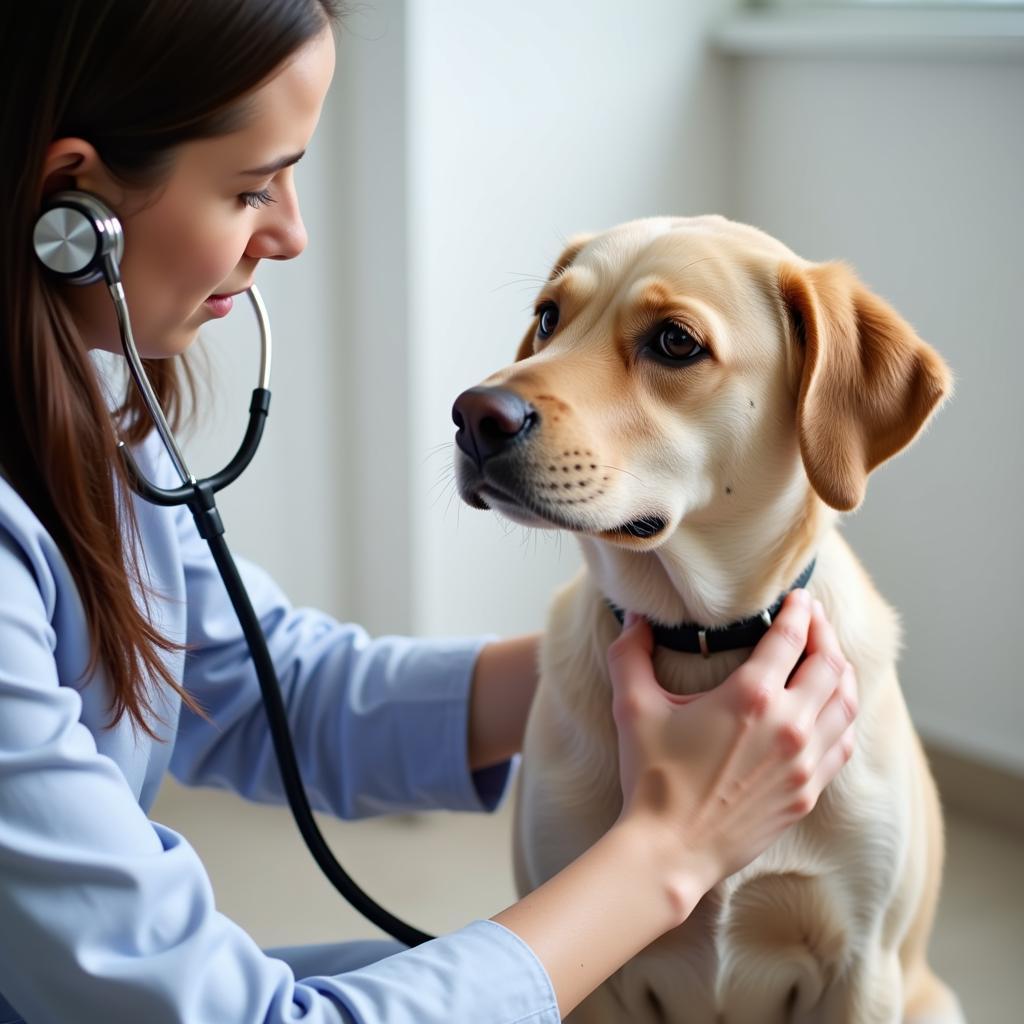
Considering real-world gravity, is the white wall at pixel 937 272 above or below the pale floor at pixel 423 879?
above

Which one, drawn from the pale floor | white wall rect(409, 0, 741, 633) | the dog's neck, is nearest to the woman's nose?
the dog's neck

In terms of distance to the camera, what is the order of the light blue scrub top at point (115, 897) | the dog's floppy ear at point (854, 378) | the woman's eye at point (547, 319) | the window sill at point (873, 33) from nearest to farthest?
the light blue scrub top at point (115, 897)
the dog's floppy ear at point (854, 378)
the woman's eye at point (547, 319)
the window sill at point (873, 33)

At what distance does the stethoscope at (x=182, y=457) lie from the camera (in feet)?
2.96

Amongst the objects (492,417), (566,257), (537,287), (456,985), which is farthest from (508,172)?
(456,985)

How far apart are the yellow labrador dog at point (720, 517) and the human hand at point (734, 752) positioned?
3.0 inches

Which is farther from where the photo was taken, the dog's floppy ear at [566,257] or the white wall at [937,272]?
the white wall at [937,272]

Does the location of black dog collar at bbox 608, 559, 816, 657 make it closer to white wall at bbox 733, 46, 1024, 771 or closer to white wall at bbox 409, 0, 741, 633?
white wall at bbox 409, 0, 741, 633

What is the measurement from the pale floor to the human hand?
3.19 ft

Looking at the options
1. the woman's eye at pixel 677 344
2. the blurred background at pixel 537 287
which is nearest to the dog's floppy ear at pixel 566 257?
the woman's eye at pixel 677 344

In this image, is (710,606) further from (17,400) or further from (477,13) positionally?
(477,13)

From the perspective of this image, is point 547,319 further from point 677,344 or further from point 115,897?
point 115,897

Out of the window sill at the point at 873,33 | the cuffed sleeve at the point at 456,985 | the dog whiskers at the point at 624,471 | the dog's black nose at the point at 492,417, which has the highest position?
the window sill at the point at 873,33

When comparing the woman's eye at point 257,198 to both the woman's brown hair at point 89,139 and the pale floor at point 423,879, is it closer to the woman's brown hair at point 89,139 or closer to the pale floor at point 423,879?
the woman's brown hair at point 89,139

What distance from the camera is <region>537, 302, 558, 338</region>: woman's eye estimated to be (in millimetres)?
1223
